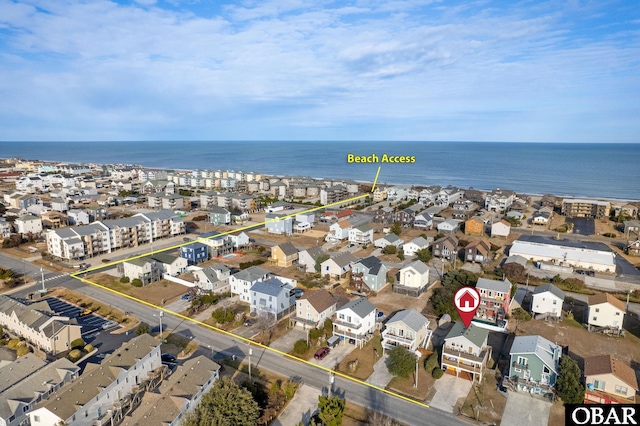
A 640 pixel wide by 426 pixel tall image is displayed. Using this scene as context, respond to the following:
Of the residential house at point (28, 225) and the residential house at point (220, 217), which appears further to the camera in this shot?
the residential house at point (220, 217)

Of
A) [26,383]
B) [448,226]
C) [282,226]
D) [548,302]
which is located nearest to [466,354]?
[548,302]

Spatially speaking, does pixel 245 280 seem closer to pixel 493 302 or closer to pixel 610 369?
pixel 493 302

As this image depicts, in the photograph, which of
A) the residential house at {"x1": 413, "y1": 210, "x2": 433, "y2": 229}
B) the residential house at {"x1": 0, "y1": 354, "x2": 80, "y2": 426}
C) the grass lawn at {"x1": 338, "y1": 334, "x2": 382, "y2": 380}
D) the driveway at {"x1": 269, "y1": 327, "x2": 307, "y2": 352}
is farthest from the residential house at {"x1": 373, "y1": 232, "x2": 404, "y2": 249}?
the residential house at {"x1": 0, "y1": 354, "x2": 80, "y2": 426}

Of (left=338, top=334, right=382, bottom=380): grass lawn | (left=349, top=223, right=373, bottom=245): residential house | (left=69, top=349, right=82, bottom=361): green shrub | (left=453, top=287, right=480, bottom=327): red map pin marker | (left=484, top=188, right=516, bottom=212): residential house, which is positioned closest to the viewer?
(left=338, top=334, right=382, bottom=380): grass lawn

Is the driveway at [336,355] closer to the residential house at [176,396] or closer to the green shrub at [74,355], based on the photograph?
the residential house at [176,396]

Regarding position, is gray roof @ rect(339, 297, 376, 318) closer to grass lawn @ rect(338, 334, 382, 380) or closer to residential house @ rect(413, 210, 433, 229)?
grass lawn @ rect(338, 334, 382, 380)
